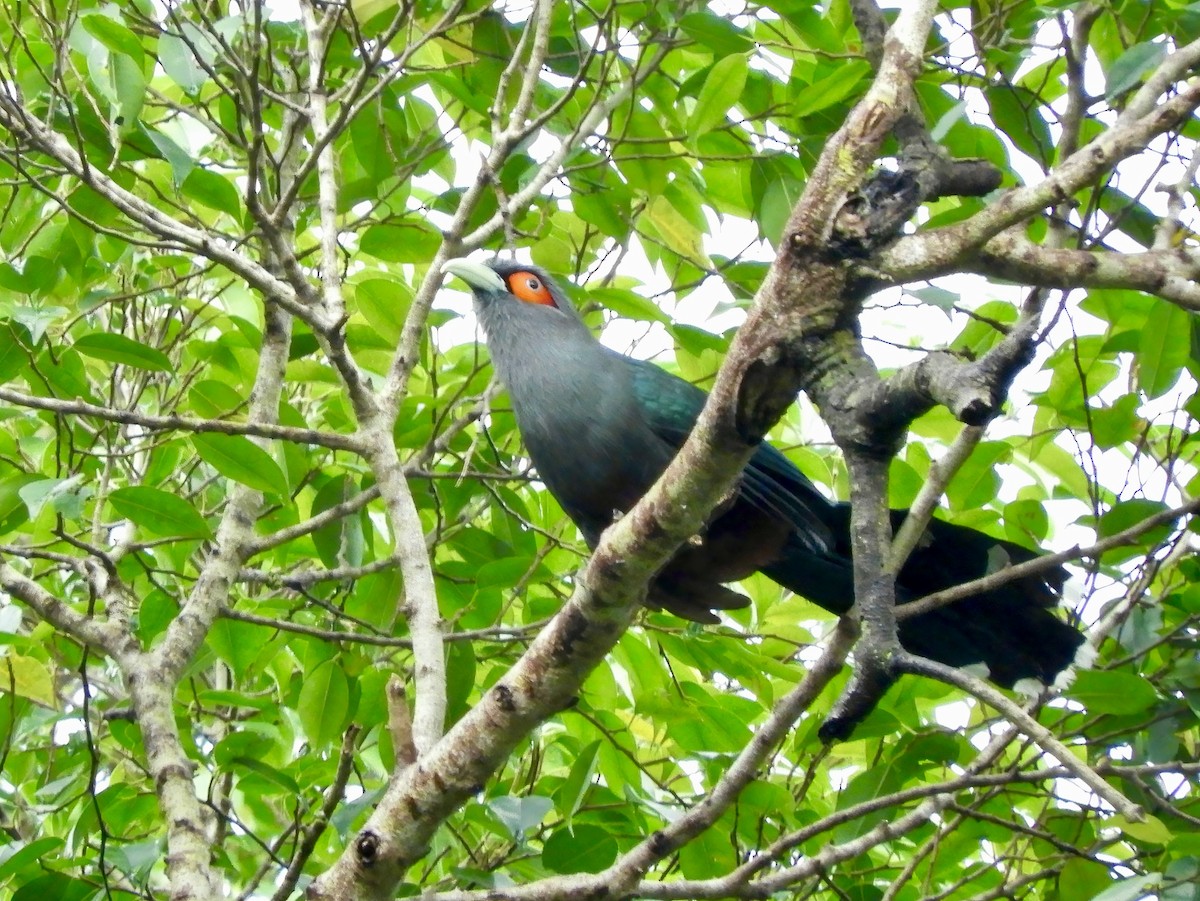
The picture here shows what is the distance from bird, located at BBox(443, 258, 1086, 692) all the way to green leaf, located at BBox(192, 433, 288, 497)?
754mm

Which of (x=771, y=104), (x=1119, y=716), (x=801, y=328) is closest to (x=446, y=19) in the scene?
(x=771, y=104)

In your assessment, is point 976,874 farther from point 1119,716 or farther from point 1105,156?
point 1105,156

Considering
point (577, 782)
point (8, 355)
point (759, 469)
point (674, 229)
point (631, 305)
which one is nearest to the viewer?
point (577, 782)

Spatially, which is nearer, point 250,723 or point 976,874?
point 976,874

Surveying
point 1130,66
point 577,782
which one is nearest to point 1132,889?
point 577,782

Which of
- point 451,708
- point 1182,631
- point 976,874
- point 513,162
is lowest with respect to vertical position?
point 451,708

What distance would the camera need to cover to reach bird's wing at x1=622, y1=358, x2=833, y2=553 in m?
3.99

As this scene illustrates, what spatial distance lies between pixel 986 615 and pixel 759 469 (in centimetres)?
79

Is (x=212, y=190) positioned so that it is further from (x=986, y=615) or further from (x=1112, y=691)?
(x=1112, y=691)

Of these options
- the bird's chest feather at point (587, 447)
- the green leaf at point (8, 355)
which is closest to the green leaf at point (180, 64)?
the green leaf at point (8, 355)

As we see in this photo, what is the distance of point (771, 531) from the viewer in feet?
13.3

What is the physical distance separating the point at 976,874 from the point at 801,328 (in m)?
1.97

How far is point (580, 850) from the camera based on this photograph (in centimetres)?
329

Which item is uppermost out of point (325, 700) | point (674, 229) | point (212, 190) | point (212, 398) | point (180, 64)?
point (674, 229)
